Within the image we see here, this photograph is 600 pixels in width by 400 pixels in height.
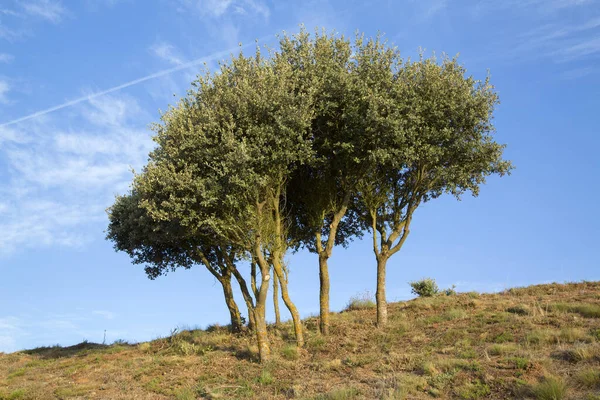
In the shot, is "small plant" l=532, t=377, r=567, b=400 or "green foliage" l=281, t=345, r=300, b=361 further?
"green foliage" l=281, t=345, r=300, b=361

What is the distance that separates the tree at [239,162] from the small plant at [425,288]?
1804 centimetres

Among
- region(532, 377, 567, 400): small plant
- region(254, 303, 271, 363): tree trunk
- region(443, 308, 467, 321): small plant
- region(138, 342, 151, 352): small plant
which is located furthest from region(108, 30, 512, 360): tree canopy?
region(532, 377, 567, 400): small plant

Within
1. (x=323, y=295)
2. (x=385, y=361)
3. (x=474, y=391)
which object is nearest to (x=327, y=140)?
(x=323, y=295)

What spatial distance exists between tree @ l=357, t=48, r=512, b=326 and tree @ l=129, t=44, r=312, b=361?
14.6 feet

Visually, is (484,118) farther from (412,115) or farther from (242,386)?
(242,386)

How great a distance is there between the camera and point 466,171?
3350cm

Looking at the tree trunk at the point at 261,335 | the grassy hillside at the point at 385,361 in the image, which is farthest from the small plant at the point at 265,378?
the tree trunk at the point at 261,335

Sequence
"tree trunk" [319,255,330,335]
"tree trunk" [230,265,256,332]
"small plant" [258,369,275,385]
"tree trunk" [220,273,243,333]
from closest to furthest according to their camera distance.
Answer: "small plant" [258,369,275,385] < "tree trunk" [319,255,330,335] < "tree trunk" [230,265,256,332] < "tree trunk" [220,273,243,333]

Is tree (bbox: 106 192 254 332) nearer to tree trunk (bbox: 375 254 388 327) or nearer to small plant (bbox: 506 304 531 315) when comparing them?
tree trunk (bbox: 375 254 388 327)

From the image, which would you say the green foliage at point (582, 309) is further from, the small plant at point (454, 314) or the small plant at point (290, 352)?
the small plant at point (290, 352)

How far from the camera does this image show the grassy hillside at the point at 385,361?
21500mm

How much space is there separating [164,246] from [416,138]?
21.4 meters

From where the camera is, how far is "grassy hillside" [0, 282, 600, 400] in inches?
846

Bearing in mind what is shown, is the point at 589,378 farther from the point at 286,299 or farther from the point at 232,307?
the point at 232,307
